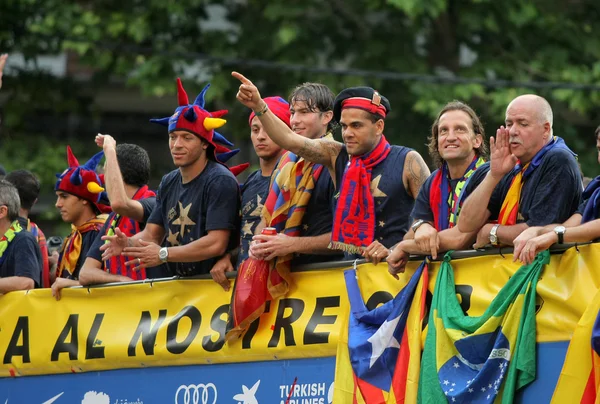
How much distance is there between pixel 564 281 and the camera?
6.55 m

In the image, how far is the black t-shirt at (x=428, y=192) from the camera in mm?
7391

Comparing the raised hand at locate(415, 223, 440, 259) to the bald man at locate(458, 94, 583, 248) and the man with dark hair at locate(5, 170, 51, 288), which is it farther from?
the man with dark hair at locate(5, 170, 51, 288)

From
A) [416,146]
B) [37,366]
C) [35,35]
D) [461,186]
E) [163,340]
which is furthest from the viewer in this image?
[35,35]

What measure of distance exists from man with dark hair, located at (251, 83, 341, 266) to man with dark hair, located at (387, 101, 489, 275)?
2.32 feet

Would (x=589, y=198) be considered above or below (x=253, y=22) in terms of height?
below

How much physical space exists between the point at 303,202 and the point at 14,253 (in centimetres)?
281

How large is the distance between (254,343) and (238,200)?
102 centimetres

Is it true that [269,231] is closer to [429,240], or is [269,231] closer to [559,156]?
[429,240]

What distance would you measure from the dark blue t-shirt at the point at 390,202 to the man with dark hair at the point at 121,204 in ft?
6.65

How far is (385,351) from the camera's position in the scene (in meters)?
7.22

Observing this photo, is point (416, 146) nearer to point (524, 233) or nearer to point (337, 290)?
point (337, 290)

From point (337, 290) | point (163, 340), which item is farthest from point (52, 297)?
point (337, 290)

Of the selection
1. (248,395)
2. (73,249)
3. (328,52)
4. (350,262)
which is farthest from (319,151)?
(328,52)

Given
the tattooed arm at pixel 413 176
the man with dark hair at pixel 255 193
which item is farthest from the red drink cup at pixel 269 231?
the tattooed arm at pixel 413 176
